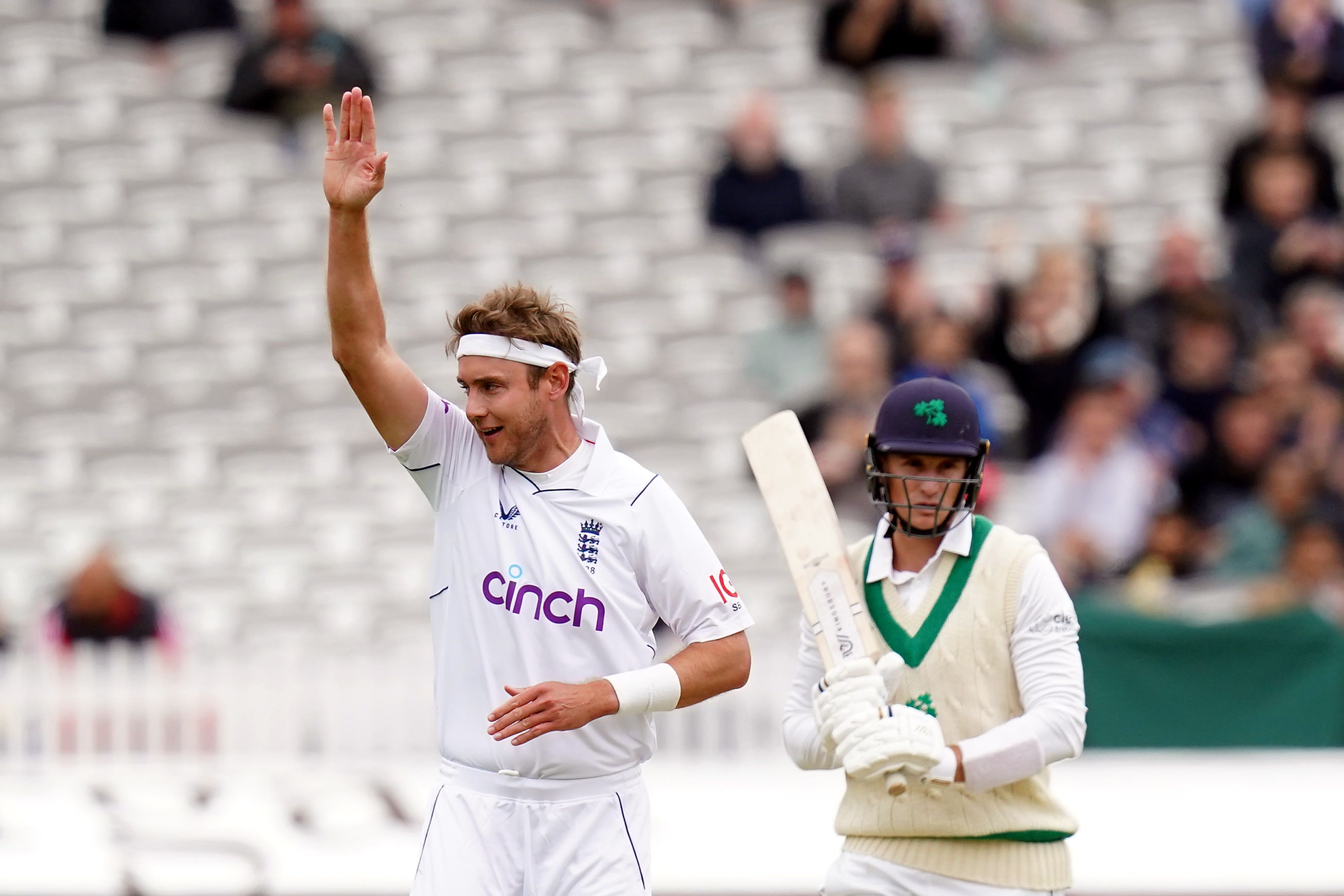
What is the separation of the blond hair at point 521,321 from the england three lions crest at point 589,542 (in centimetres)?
32

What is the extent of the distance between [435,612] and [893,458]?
1026mm

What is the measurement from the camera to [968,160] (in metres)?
12.5

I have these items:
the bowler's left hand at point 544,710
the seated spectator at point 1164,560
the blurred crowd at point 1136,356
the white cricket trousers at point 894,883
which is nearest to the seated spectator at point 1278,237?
the blurred crowd at point 1136,356

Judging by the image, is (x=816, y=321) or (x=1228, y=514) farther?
(x=816, y=321)

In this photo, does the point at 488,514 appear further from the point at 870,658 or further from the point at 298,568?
the point at 298,568

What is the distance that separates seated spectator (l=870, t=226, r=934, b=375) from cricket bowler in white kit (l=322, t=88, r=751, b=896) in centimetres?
591

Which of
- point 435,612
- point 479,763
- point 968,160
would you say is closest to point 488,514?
point 435,612

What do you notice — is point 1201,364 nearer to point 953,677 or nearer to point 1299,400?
point 1299,400

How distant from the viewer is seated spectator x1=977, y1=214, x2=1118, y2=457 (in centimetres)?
988

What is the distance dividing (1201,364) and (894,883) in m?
6.41

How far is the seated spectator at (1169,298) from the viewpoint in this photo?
10023 millimetres

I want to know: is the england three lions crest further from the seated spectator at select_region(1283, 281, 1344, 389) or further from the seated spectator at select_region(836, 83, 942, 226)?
the seated spectator at select_region(836, 83, 942, 226)

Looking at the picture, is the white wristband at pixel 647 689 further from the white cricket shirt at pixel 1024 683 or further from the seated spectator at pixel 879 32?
the seated spectator at pixel 879 32

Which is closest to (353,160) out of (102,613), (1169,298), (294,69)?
(102,613)
